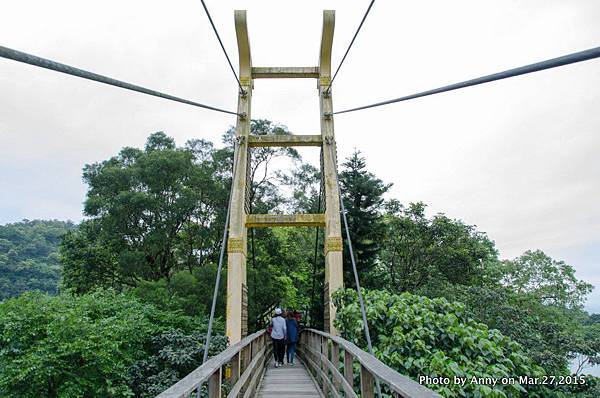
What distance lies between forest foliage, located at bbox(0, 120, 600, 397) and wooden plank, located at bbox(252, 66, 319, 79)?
3262 millimetres

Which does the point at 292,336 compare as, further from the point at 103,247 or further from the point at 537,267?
the point at 537,267

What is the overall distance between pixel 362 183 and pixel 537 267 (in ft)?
61.4

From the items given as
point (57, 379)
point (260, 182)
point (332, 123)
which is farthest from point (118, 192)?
point (332, 123)

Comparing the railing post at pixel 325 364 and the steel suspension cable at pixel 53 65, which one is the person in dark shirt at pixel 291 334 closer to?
the railing post at pixel 325 364

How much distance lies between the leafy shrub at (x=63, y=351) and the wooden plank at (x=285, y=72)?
6132mm

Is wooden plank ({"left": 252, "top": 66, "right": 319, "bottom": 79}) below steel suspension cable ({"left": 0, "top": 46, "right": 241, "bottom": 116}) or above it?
above

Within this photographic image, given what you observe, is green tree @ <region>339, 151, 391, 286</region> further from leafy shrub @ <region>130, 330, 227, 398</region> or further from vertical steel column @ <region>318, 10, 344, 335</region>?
leafy shrub @ <region>130, 330, 227, 398</region>

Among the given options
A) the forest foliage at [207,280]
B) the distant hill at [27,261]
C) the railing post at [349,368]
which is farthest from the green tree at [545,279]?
the distant hill at [27,261]

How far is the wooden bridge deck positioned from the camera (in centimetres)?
516

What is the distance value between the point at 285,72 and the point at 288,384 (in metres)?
7.01

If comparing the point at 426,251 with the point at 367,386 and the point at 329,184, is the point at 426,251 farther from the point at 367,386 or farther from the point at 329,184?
the point at 367,386

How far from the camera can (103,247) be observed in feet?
54.4

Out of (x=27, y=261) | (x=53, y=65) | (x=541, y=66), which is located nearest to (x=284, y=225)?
(x=53, y=65)

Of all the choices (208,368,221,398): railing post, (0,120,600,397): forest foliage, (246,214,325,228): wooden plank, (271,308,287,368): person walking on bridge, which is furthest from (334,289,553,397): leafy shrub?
(246,214,325,228): wooden plank
